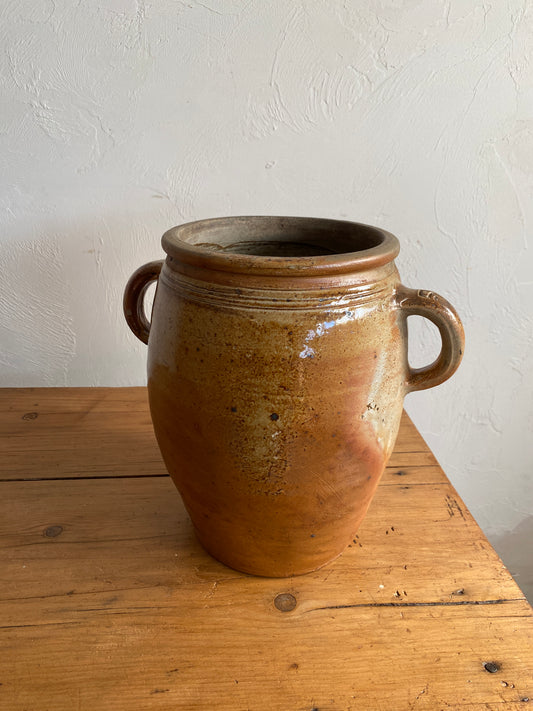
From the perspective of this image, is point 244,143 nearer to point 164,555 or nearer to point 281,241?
point 281,241

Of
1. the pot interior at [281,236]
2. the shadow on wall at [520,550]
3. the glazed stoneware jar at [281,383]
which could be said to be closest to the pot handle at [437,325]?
the glazed stoneware jar at [281,383]

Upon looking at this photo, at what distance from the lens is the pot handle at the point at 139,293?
72 centimetres

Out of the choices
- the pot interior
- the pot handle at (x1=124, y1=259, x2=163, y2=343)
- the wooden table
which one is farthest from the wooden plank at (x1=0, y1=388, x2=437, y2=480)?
the pot interior

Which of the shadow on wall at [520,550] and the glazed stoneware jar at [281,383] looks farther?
the shadow on wall at [520,550]

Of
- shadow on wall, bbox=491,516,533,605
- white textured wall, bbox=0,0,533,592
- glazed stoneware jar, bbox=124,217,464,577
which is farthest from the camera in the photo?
shadow on wall, bbox=491,516,533,605

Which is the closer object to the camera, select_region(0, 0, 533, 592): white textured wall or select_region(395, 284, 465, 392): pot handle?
select_region(395, 284, 465, 392): pot handle

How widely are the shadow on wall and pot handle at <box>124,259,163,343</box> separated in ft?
3.53

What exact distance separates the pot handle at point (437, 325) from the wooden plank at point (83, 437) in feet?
1.00

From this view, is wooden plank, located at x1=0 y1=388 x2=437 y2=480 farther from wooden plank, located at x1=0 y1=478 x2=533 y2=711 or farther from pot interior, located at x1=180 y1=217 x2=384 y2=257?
pot interior, located at x1=180 y1=217 x2=384 y2=257

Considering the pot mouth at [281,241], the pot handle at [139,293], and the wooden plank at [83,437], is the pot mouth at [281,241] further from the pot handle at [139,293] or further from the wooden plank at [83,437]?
the wooden plank at [83,437]

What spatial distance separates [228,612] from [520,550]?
3.36 feet

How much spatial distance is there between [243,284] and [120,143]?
1.79 feet

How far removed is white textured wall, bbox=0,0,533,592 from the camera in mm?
888

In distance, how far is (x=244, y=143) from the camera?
3.14 ft
